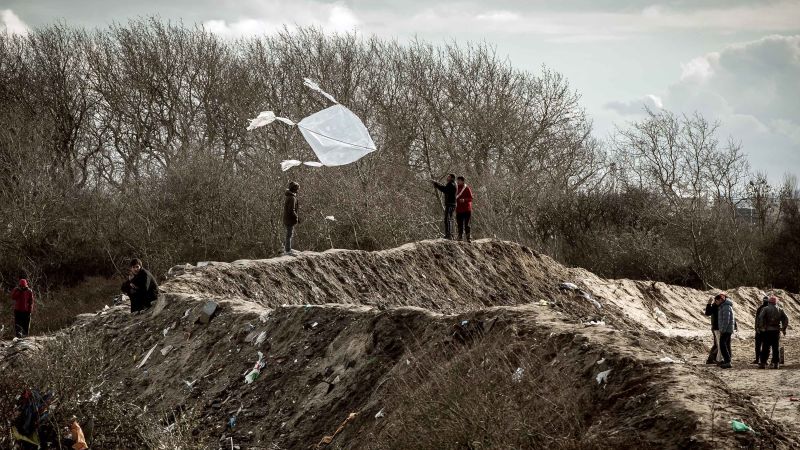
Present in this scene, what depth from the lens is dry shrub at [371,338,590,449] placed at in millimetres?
9641

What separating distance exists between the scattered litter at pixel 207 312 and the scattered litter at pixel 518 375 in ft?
26.9

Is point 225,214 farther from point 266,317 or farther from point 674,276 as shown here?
point 266,317

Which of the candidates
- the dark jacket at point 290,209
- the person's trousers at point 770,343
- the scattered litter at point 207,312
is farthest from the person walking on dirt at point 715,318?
the scattered litter at point 207,312

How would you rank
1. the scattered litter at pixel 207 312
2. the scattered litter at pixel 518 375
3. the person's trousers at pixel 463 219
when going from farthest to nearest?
1. the person's trousers at pixel 463 219
2. the scattered litter at pixel 207 312
3. the scattered litter at pixel 518 375

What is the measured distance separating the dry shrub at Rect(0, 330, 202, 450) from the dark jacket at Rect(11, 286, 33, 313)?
663 centimetres

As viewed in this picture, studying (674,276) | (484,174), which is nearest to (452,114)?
(484,174)

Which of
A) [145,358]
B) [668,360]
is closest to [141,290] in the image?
[145,358]

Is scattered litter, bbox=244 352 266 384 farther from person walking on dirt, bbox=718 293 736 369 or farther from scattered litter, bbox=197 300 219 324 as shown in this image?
person walking on dirt, bbox=718 293 736 369

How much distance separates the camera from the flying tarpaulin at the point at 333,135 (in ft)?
50.7

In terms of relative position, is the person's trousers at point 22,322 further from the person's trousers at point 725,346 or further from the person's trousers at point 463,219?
the person's trousers at point 725,346

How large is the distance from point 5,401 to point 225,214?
2483cm

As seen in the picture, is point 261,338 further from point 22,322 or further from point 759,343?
point 759,343

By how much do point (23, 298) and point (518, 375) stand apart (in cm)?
1504

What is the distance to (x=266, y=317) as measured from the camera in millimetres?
16906
